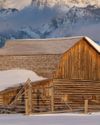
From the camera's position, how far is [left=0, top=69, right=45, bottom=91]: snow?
50112 mm

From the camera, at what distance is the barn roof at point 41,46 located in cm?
5416

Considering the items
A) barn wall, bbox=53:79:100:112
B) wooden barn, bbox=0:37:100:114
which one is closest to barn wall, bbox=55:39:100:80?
wooden barn, bbox=0:37:100:114

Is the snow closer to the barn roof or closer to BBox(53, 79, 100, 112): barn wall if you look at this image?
BBox(53, 79, 100, 112): barn wall

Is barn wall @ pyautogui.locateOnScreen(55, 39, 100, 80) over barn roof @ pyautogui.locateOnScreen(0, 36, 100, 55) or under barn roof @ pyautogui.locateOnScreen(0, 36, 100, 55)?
under

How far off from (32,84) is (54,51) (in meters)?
6.12

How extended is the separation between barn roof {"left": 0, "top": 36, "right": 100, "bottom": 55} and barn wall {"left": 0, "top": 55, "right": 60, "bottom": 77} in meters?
0.64

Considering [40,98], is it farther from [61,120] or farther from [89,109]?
[61,120]

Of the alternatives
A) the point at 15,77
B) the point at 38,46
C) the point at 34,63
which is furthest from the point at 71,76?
the point at 38,46

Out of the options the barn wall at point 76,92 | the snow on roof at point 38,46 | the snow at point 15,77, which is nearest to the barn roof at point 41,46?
the snow on roof at point 38,46

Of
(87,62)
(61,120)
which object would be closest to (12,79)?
(87,62)

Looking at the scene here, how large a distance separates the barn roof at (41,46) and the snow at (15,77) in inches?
94.0

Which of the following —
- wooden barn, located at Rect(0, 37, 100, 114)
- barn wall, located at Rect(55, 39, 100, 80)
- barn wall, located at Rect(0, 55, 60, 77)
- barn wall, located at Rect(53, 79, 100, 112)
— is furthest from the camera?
barn wall, located at Rect(0, 55, 60, 77)

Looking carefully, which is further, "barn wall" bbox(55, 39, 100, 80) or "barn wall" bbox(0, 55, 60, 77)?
"barn wall" bbox(0, 55, 60, 77)

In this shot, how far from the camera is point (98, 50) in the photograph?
52906mm
